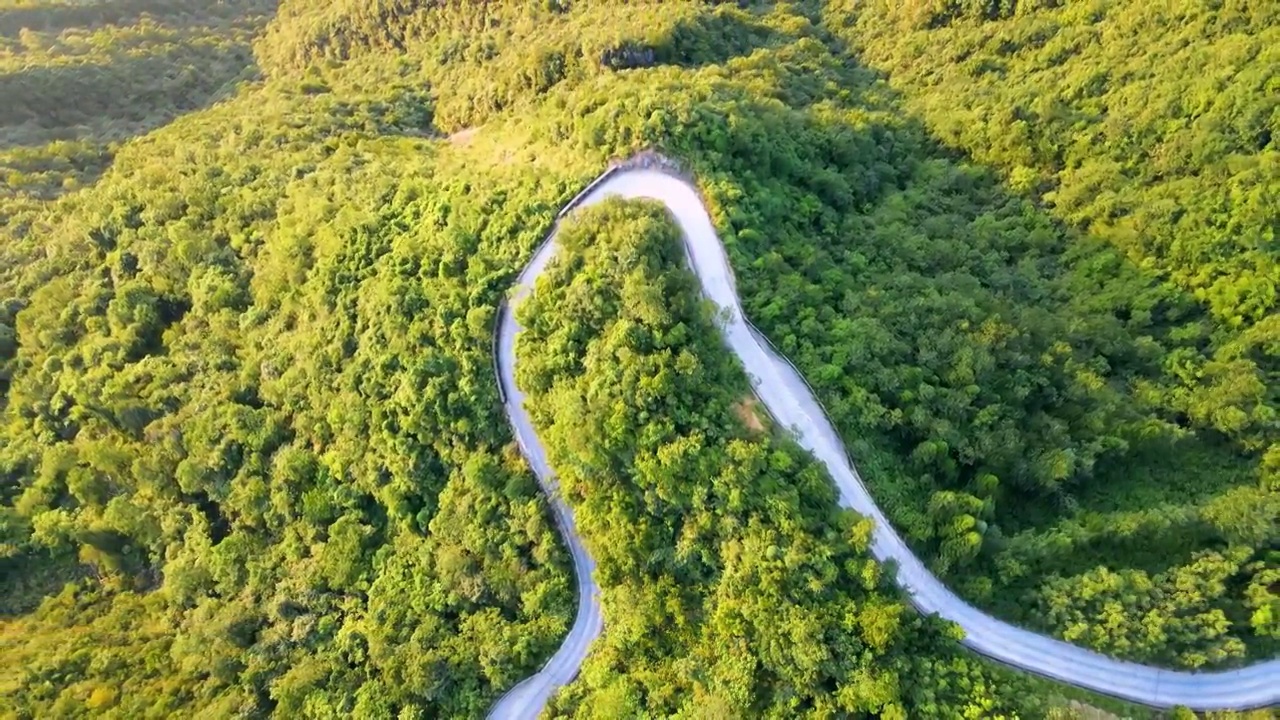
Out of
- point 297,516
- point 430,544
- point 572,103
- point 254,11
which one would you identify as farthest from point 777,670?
point 254,11

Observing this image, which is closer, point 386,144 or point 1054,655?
point 1054,655

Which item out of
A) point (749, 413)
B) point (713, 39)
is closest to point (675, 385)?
point (749, 413)

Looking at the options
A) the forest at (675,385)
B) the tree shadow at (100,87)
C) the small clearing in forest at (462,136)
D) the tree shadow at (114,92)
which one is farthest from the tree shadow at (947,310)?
the tree shadow at (114,92)

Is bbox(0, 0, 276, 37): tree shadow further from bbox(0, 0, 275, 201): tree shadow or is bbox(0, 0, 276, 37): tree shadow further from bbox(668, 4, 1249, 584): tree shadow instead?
bbox(668, 4, 1249, 584): tree shadow

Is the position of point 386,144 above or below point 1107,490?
above

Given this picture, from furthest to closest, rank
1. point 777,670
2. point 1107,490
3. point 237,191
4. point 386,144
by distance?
point 386,144 → point 237,191 → point 1107,490 → point 777,670

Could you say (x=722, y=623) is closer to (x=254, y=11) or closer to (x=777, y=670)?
(x=777, y=670)

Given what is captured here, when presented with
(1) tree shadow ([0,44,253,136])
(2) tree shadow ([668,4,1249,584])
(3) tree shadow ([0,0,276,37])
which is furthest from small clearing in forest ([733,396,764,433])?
(3) tree shadow ([0,0,276,37])

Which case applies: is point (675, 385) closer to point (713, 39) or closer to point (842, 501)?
point (842, 501)
